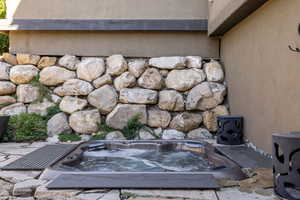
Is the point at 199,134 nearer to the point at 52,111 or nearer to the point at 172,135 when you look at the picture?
the point at 172,135

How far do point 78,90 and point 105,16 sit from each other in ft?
4.96

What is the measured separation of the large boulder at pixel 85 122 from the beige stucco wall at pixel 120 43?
125 cm

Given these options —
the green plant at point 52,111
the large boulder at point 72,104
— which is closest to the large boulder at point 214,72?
the large boulder at point 72,104

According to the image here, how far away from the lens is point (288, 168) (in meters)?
1.77

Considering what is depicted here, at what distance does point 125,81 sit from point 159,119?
891mm

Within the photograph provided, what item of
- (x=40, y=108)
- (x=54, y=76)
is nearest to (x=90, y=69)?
(x=54, y=76)

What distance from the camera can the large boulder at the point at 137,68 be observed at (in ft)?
15.1

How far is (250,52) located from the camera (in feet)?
11.7

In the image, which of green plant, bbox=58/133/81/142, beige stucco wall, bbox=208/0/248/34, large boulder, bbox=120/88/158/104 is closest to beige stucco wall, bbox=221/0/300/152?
beige stucco wall, bbox=208/0/248/34

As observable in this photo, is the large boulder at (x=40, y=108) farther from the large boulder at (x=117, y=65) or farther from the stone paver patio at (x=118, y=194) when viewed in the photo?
the stone paver patio at (x=118, y=194)

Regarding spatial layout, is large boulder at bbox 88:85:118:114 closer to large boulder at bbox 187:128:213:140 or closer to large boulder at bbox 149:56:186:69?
large boulder at bbox 149:56:186:69

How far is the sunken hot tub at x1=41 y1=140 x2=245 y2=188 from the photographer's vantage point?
2.16 metres

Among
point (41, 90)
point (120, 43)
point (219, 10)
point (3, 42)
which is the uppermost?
point (219, 10)

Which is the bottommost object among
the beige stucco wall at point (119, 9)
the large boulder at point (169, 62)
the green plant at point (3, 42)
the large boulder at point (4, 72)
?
the large boulder at point (4, 72)
